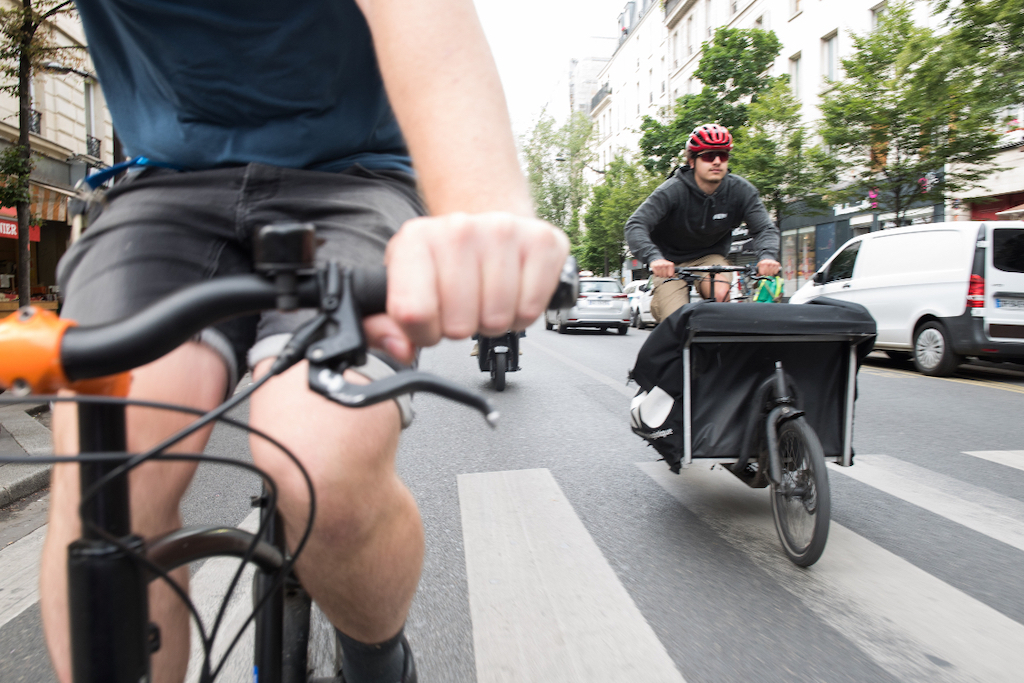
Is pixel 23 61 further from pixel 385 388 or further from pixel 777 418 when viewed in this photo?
pixel 385 388

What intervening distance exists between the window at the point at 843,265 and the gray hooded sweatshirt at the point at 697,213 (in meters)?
7.87

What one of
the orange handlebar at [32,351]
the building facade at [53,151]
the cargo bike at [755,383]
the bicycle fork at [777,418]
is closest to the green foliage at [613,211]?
the building facade at [53,151]

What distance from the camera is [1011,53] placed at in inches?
387

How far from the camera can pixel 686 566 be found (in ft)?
10.2

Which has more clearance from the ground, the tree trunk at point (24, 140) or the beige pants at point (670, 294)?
the tree trunk at point (24, 140)

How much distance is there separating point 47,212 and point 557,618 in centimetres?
1829

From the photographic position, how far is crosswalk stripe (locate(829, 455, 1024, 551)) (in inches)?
140

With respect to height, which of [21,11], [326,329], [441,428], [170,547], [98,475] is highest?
[21,11]

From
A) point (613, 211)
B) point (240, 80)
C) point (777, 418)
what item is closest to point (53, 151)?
point (777, 418)

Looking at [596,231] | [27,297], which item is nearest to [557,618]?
[27,297]

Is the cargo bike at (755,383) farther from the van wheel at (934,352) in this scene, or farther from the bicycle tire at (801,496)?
the van wheel at (934,352)

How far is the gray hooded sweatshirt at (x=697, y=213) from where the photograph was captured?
4.39 metres

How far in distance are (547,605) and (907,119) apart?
15259 millimetres

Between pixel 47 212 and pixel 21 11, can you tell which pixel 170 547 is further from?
pixel 47 212
